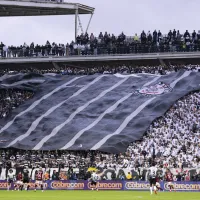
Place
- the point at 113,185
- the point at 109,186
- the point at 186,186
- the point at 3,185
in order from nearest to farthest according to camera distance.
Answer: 1. the point at 186,186
2. the point at 113,185
3. the point at 109,186
4. the point at 3,185

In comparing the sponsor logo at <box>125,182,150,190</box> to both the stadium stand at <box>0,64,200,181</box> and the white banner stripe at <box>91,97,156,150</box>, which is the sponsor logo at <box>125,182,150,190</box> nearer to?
the stadium stand at <box>0,64,200,181</box>

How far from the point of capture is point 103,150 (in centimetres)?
7119

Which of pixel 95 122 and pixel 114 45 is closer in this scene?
pixel 95 122

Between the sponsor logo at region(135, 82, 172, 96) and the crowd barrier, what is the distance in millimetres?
18732

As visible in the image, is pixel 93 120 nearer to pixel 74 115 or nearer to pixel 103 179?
pixel 74 115

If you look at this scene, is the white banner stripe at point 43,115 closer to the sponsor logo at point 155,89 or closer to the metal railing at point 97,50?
the metal railing at point 97,50

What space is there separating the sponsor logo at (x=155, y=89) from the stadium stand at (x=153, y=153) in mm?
2858

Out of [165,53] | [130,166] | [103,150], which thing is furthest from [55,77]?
[130,166]

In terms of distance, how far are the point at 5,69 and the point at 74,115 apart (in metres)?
16.7

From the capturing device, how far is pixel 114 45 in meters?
85.6

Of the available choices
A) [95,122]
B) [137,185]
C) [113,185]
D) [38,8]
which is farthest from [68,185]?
[38,8]

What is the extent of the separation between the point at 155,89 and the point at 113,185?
1950cm

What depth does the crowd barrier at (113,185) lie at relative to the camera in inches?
2359

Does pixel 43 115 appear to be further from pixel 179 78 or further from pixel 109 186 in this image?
pixel 109 186
